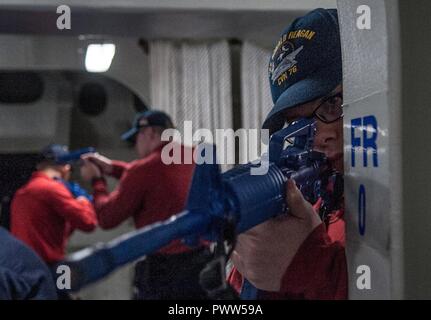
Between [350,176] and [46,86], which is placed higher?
[46,86]

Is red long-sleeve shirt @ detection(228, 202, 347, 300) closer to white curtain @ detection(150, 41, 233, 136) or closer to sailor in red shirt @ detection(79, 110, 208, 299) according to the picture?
sailor in red shirt @ detection(79, 110, 208, 299)

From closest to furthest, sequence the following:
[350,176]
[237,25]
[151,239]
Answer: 1. [151,239]
2. [350,176]
3. [237,25]

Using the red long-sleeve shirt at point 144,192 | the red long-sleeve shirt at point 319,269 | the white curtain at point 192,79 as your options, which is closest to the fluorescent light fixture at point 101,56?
the white curtain at point 192,79

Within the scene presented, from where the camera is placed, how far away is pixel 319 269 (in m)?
0.91

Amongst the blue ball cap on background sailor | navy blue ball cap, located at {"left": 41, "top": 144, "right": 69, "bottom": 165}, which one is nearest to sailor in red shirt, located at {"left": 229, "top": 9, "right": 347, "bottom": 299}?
the blue ball cap on background sailor

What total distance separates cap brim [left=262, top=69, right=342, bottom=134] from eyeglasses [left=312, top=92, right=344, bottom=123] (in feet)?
0.04

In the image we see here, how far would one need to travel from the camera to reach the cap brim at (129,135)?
99cm

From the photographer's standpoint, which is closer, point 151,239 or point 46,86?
point 151,239

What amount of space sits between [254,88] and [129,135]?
24 centimetres

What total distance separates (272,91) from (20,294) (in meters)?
0.53

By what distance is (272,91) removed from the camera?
970 millimetres

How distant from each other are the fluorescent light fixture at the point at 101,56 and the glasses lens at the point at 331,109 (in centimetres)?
37

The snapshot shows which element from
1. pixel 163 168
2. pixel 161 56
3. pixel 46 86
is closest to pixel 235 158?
pixel 163 168
